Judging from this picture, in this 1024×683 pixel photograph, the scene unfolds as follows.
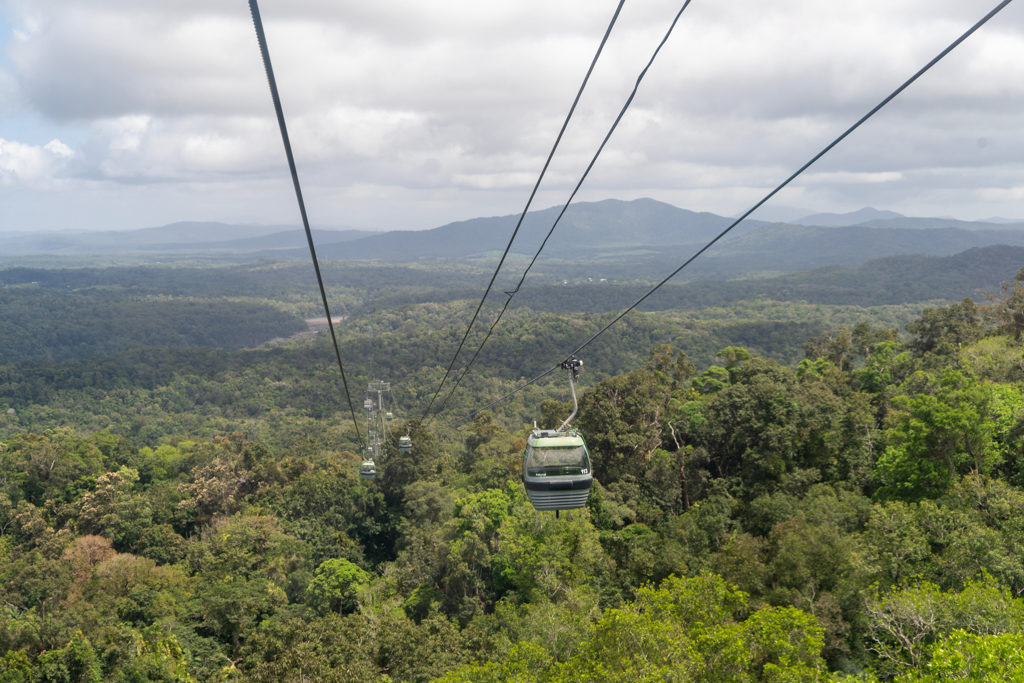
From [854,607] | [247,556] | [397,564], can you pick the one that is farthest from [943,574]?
[247,556]

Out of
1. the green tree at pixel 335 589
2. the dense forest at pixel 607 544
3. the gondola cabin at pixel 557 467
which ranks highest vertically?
the gondola cabin at pixel 557 467

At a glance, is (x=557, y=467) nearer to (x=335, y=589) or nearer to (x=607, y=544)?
(x=607, y=544)

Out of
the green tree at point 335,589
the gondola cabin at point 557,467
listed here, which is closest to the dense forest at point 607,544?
the green tree at point 335,589

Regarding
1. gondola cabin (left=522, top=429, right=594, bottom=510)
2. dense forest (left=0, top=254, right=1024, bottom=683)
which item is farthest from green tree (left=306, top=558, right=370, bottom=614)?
gondola cabin (left=522, top=429, right=594, bottom=510)

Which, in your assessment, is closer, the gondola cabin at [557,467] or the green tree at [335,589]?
the gondola cabin at [557,467]

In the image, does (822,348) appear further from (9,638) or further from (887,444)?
(9,638)

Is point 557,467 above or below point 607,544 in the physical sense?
above

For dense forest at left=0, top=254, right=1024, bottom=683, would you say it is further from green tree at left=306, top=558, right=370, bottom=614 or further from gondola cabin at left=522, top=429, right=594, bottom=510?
gondola cabin at left=522, top=429, right=594, bottom=510

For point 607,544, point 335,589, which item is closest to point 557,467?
point 607,544

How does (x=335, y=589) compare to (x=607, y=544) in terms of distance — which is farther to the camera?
(x=335, y=589)

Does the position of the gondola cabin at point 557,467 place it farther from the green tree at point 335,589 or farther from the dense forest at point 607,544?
the green tree at point 335,589
